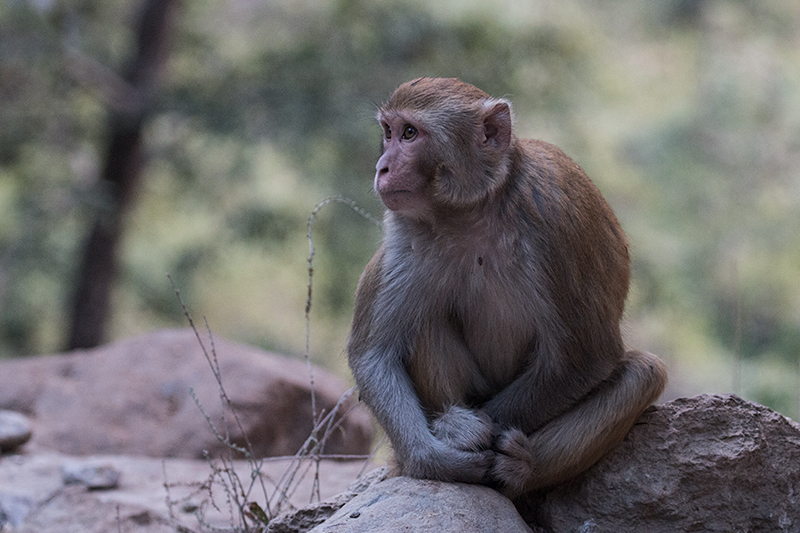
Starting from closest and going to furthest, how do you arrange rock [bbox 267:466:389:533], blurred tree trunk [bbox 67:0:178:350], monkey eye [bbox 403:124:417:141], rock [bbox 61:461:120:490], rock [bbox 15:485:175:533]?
monkey eye [bbox 403:124:417:141]
rock [bbox 267:466:389:533]
rock [bbox 15:485:175:533]
rock [bbox 61:461:120:490]
blurred tree trunk [bbox 67:0:178:350]

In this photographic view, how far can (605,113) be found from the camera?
1342 cm

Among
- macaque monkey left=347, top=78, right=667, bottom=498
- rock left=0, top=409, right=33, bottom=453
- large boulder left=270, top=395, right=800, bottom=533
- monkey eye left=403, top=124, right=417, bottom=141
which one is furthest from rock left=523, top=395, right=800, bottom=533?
rock left=0, top=409, right=33, bottom=453

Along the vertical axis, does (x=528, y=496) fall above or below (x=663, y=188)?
below

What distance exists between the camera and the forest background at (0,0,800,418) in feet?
32.2

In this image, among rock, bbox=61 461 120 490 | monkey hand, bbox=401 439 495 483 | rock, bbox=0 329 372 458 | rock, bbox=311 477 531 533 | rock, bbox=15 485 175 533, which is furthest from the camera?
rock, bbox=0 329 372 458

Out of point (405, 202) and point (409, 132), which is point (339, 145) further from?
point (405, 202)

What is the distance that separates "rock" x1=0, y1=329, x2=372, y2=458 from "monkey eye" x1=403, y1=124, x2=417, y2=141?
348cm

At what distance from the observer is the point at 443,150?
12.7 feet

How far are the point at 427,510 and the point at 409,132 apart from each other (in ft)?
5.27

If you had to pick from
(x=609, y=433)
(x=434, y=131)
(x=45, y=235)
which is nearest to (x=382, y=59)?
(x=45, y=235)

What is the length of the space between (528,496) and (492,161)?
4.98 feet

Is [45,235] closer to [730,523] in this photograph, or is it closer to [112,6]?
[112,6]

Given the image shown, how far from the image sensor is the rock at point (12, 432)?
20.8 feet

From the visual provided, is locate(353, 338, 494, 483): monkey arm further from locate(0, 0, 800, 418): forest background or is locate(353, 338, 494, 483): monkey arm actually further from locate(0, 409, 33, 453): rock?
locate(0, 0, 800, 418): forest background
